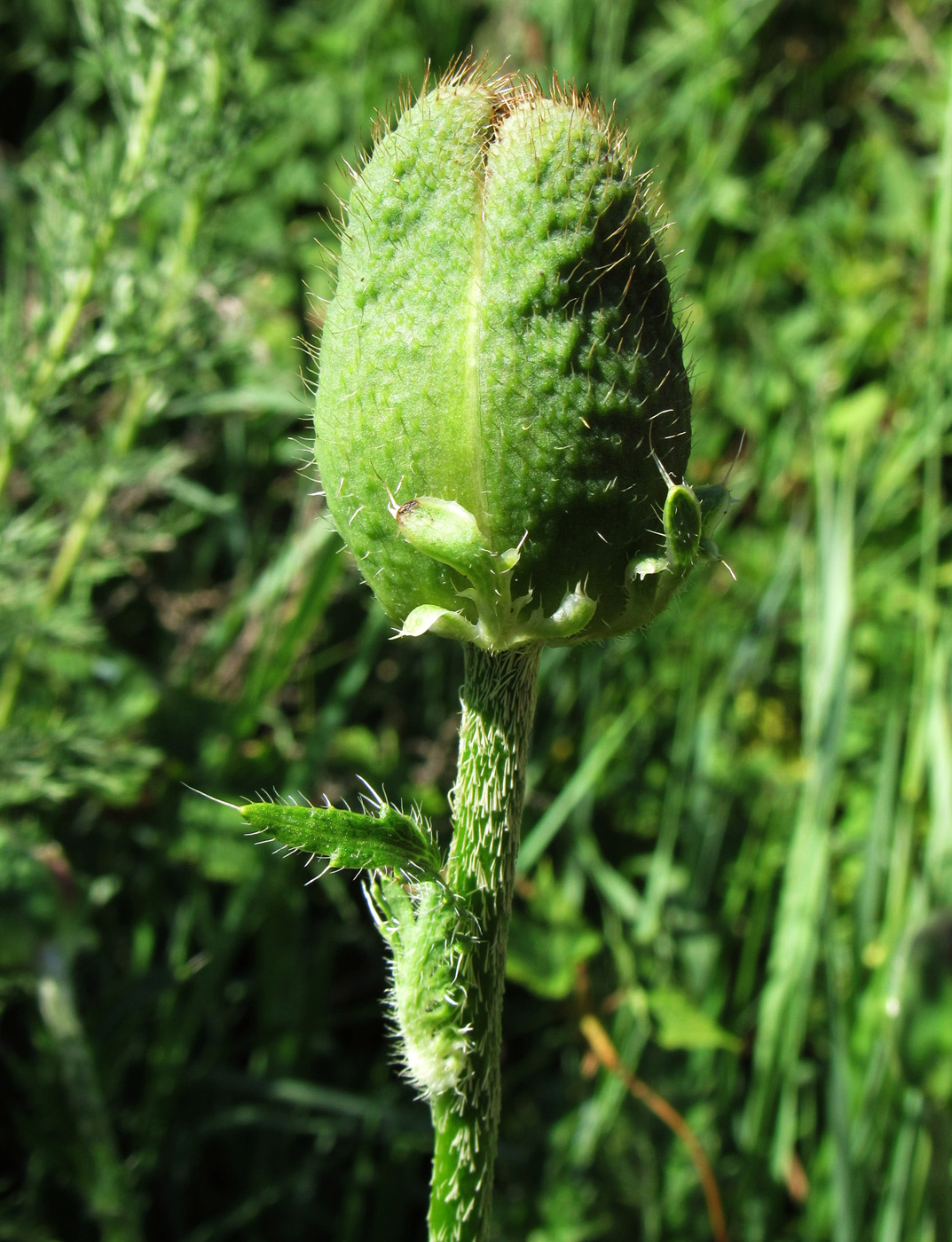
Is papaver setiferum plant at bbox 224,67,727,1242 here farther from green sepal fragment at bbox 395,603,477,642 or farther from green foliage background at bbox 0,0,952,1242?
green foliage background at bbox 0,0,952,1242

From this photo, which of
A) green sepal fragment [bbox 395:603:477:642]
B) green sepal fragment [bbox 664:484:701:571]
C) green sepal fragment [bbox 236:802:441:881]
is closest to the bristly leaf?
green sepal fragment [bbox 236:802:441:881]

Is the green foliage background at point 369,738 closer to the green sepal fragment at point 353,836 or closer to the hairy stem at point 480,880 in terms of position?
the hairy stem at point 480,880

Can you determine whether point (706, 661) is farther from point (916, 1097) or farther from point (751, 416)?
point (916, 1097)

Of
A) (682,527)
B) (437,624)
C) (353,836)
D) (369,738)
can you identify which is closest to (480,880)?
(353,836)

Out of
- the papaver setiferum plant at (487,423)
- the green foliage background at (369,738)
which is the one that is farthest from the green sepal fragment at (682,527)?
the green foliage background at (369,738)

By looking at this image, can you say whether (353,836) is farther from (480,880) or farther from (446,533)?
(446,533)

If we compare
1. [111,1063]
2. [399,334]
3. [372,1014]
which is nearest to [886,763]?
[372,1014]

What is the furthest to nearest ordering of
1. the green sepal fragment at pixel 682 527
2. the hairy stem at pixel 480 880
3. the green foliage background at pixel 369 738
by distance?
1. the green foliage background at pixel 369 738
2. the hairy stem at pixel 480 880
3. the green sepal fragment at pixel 682 527
